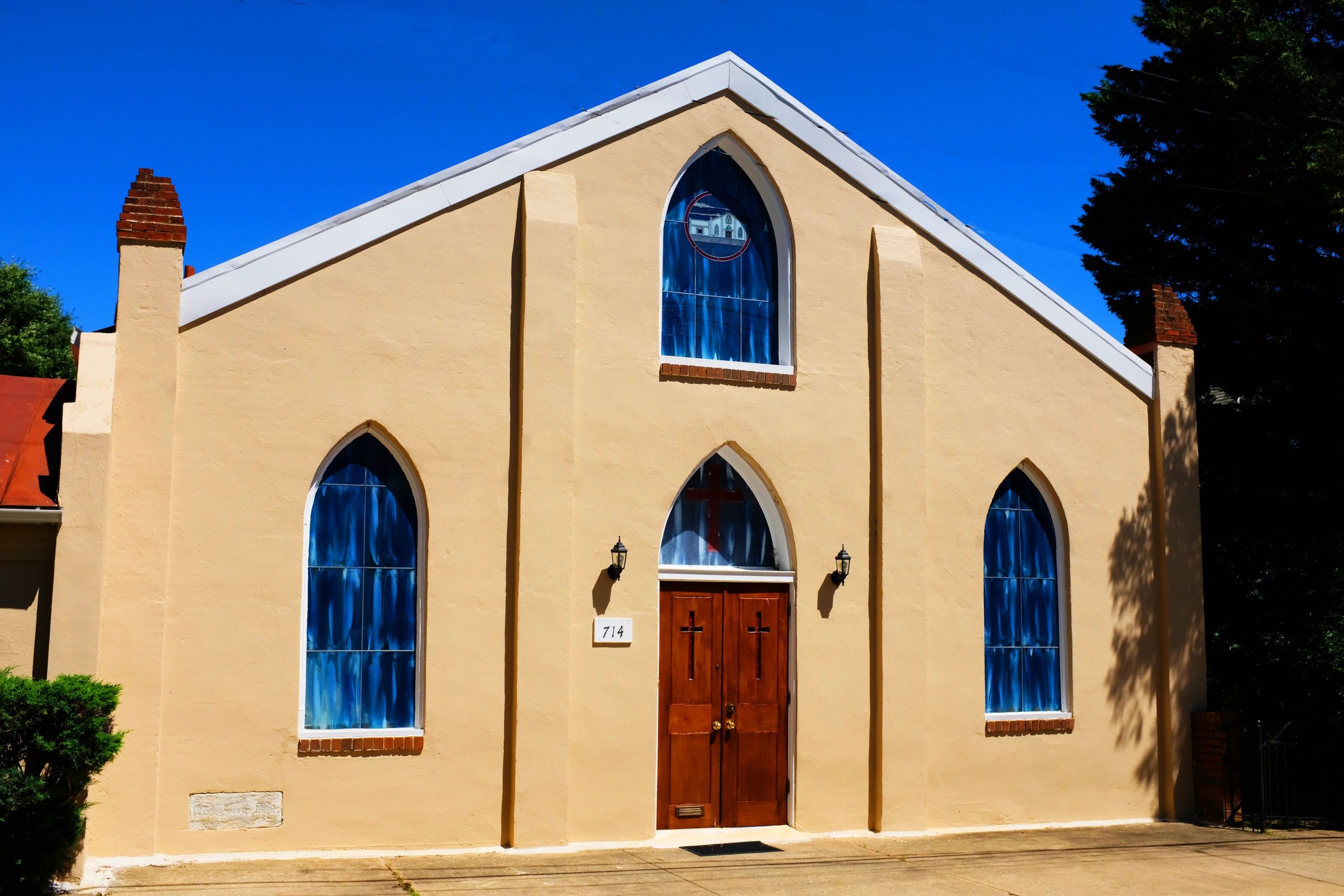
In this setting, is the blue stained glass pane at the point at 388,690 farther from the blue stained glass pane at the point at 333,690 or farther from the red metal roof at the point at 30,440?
the red metal roof at the point at 30,440

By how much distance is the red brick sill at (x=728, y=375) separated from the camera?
35.9 feet

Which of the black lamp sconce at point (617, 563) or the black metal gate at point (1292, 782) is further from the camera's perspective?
the black metal gate at point (1292, 782)

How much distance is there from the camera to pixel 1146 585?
12.7 meters

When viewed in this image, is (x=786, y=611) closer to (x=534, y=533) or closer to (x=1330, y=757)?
(x=534, y=533)

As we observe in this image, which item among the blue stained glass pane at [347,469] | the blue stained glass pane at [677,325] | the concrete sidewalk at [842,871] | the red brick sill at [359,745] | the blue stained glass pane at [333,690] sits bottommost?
the concrete sidewalk at [842,871]

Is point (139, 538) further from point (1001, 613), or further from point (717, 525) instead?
point (1001, 613)

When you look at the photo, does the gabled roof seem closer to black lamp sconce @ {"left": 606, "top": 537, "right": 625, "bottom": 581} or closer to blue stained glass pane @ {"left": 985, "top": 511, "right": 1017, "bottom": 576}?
blue stained glass pane @ {"left": 985, "top": 511, "right": 1017, "bottom": 576}

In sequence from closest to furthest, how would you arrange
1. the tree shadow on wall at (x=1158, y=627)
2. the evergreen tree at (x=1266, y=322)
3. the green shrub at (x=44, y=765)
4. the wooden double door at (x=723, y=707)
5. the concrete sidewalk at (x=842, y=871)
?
the green shrub at (x=44, y=765) < the concrete sidewalk at (x=842, y=871) < the wooden double door at (x=723, y=707) < the tree shadow on wall at (x=1158, y=627) < the evergreen tree at (x=1266, y=322)

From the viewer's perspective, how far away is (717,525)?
11.2 metres

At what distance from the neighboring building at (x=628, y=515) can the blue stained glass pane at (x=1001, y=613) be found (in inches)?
1.9

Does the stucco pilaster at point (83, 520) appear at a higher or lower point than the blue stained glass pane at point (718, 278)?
lower

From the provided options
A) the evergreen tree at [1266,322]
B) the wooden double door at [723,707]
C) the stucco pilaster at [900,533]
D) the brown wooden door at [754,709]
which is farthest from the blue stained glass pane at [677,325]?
the evergreen tree at [1266,322]

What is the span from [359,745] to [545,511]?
238 cm

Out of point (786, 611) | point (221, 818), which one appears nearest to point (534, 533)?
point (786, 611)
